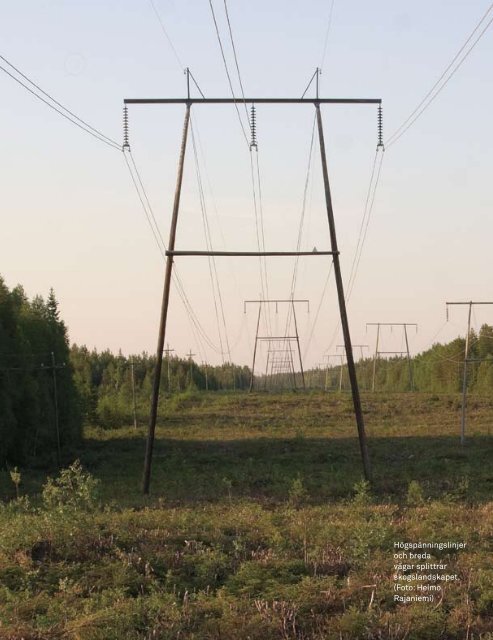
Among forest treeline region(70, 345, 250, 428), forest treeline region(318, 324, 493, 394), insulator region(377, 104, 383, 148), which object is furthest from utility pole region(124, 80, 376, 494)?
forest treeline region(318, 324, 493, 394)

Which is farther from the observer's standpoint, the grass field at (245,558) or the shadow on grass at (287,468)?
the shadow on grass at (287,468)

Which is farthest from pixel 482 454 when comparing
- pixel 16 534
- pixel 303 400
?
pixel 303 400

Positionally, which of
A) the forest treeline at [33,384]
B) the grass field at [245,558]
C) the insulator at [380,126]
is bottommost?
the grass field at [245,558]

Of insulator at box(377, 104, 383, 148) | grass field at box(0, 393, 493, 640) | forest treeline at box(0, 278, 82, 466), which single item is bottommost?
grass field at box(0, 393, 493, 640)

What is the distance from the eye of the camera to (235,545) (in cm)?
1099

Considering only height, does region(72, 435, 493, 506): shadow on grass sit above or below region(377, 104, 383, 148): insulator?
below

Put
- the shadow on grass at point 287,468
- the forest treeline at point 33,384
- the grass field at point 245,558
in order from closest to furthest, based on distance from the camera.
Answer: the grass field at point 245,558, the shadow on grass at point 287,468, the forest treeline at point 33,384

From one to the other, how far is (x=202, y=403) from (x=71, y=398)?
2213cm

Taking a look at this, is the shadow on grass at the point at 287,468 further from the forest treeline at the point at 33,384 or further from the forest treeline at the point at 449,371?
the forest treeline at the point at 449,371

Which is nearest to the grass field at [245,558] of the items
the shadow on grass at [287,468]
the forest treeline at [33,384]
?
the shadow on grass at [287,468]

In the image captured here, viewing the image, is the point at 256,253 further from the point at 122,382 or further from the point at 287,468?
the point at 122,382

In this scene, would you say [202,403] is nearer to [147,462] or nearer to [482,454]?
[482,454]

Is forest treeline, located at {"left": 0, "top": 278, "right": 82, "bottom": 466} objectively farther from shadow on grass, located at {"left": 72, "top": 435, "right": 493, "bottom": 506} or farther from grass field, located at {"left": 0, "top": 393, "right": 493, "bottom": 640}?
grass field, located at {"left": 0, "top": 393, "right": 493, "bottom": 640}

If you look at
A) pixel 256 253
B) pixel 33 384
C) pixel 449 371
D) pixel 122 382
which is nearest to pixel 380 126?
pixel 256 253
